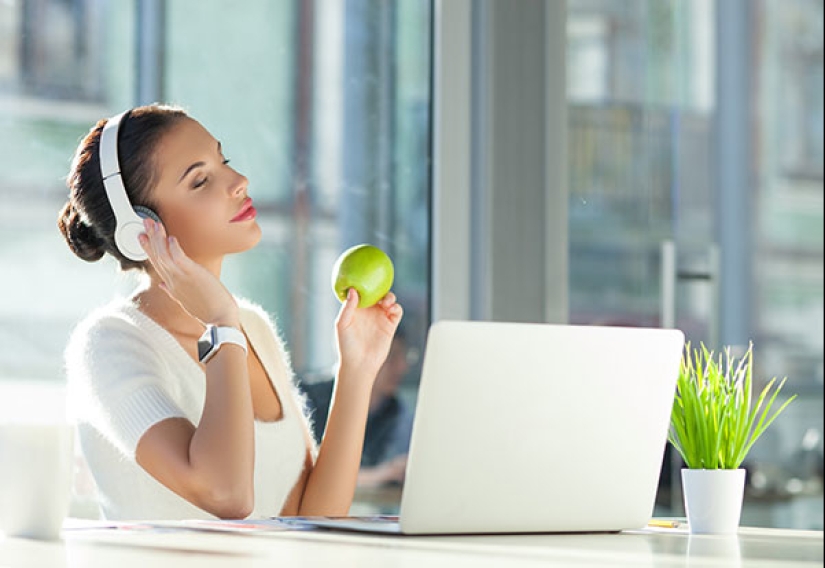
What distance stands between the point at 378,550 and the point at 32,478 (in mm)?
367

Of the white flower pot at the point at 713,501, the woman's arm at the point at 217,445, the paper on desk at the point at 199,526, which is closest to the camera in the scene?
the paper on desk at the point at 199,526

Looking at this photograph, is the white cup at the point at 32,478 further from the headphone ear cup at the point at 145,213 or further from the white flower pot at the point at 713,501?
the headphone ear cup at the point at 145,213

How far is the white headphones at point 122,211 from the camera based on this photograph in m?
2.11

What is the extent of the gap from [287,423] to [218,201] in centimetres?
38

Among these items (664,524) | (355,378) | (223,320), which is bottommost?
(664,524)

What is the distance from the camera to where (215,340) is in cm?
190

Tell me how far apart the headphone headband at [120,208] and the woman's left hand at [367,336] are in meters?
0.35

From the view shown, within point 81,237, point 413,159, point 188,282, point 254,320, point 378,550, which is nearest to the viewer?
point 378,550

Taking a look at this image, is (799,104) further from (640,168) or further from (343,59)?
(343,59)

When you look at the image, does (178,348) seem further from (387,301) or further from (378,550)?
(378,550)

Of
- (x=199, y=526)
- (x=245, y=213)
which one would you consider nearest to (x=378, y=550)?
(x=199, y=526)

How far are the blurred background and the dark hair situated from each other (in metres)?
0.59

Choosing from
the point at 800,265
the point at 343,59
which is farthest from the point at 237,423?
the point at 800,265

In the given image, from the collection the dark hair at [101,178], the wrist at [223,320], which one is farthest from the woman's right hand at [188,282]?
the dark hair at [101,178]
